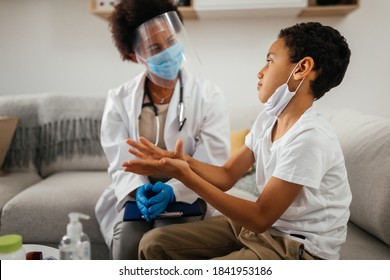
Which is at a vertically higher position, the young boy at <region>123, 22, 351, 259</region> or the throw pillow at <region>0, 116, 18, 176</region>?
the young boy at <region>123, 22, 351, 259</region>

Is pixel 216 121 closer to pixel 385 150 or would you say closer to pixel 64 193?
pixel 385 150

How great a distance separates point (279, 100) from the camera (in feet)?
2.33

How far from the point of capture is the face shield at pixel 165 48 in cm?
80

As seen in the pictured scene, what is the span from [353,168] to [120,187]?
0.61 m

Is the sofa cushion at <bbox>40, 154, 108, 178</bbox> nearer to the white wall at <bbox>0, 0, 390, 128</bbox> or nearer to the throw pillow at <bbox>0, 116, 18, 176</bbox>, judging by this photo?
the throw pillow at <bbox>0, 116, 18, 176</bbox>

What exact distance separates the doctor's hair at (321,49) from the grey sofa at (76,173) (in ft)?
0.65

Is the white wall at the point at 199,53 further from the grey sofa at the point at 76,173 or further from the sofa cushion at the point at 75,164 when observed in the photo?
the sofa cushion at the point at 75,164

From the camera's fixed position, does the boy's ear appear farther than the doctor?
No

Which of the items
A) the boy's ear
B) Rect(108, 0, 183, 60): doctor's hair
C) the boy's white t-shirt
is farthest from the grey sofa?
Rect(108, 0, 183, 60): doctor's hair

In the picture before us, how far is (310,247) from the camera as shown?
0.71 m

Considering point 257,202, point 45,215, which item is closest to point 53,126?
point 45,215

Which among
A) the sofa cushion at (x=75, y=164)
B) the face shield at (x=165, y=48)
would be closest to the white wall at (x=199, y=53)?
the face shield at (x=165, y=48)

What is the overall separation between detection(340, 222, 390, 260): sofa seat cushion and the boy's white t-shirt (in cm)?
8

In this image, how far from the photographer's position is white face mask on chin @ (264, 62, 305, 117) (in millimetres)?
695
